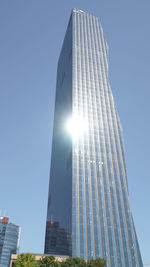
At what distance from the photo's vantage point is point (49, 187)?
189 meters

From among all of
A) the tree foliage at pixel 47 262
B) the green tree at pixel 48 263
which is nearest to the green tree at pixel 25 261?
the tree foliage at pixel 47 262

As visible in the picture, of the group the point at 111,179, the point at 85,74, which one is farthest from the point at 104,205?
the point at 85,74

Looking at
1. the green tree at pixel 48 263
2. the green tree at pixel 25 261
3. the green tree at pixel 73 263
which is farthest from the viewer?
the green tree at pixel 73 263

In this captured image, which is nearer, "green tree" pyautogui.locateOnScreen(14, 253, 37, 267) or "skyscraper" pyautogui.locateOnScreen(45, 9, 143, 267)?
"green tree" pyautogui.locateOnScreen(14, 253, 37, 267)

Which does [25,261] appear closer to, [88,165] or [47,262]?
[47,262]

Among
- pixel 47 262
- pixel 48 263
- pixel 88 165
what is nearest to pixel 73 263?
pixel 48 263

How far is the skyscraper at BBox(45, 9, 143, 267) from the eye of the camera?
114 metres

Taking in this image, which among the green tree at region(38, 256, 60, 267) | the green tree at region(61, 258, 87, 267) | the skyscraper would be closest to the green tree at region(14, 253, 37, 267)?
the green tree at region(38, 256, 60, 267)

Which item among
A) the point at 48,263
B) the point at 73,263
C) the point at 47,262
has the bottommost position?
the point at 48,263

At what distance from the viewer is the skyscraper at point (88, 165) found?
4469 inches

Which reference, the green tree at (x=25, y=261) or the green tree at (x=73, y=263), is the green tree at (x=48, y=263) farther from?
the green tree at (x=25, y=261)

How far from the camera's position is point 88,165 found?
13300cm

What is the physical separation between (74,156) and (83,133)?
17.6 meters

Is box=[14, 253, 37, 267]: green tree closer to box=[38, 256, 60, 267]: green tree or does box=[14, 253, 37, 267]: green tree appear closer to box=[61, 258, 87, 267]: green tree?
box=[38, 256, 60, 267]: green tree
